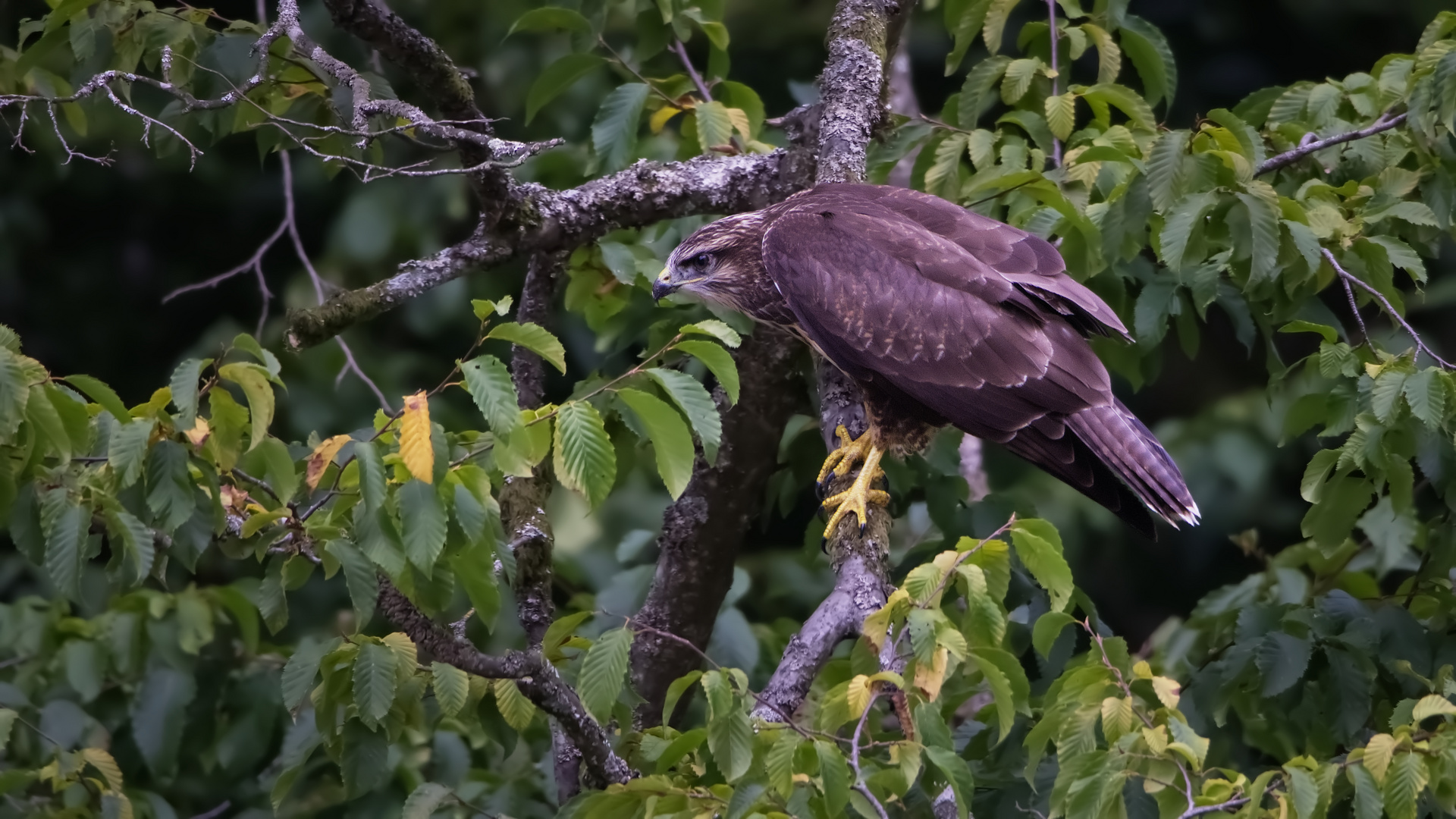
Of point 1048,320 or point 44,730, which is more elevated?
point 1048,320

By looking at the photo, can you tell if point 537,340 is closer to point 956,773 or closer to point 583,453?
point 583,453

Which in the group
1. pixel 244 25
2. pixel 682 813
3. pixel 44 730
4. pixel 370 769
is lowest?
pixel 44 730

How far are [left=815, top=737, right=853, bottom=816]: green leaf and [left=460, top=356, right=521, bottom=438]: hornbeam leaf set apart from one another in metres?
0.65

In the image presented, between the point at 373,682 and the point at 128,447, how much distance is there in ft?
1.73

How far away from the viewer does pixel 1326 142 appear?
9.55 feet

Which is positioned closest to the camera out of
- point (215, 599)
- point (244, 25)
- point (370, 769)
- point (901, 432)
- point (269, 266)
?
point (370, 769)

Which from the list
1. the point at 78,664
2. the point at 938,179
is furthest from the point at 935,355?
the point at 78,664

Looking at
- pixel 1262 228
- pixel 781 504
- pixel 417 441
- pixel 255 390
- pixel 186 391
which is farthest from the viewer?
pixel 781 504

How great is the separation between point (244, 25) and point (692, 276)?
1.18 metres

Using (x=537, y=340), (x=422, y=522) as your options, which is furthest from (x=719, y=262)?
(x=422, y=522)

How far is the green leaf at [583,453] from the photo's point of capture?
201cm

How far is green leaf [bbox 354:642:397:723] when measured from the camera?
2.20 metres

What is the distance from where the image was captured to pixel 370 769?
2508mm

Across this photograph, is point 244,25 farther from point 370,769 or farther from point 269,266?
point 269,266
